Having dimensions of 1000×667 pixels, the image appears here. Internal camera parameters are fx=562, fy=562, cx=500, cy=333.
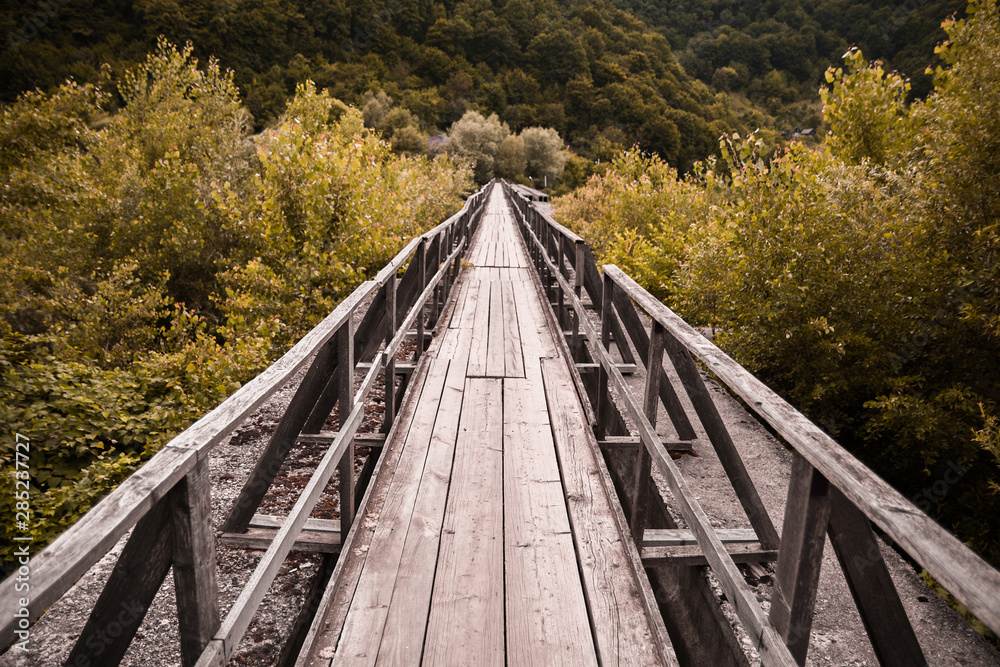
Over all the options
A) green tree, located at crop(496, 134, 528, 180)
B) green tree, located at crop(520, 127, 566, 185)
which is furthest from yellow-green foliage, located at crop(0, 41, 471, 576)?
green tree, located at crop(520, 127, 566, 185)

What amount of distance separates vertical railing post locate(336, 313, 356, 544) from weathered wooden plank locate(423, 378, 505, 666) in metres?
0.48

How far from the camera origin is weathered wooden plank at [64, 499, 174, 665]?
116 centimetres

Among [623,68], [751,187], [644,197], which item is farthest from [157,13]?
[751,187]

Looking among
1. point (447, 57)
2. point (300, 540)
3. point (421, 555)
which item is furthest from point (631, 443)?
point (447, 57)

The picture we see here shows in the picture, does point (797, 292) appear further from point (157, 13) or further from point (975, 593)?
point (157, 13)

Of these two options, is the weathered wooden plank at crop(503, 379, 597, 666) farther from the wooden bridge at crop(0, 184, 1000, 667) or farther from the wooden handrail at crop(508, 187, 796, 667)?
the wooden handrail at crop(508, 187, 796, 667)

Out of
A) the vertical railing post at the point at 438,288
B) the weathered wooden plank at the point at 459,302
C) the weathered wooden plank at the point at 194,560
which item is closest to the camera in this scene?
the weathered wooden plank at the point at 194,560

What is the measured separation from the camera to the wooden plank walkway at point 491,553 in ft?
6.82

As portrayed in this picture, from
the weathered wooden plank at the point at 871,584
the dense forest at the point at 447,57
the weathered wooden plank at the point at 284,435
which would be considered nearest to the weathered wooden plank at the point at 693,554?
the weathered wooden plank at the point at 871,584

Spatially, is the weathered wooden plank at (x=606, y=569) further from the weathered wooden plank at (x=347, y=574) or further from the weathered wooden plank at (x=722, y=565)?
the weathered wooden plank at (x=347, y=574)

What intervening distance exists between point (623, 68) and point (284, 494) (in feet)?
413

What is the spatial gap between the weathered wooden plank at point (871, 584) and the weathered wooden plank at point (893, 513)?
0.43ft

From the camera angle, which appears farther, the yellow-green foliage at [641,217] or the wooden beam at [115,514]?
the yellow-green foliage at [641,217]

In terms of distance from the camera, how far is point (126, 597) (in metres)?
1.20
